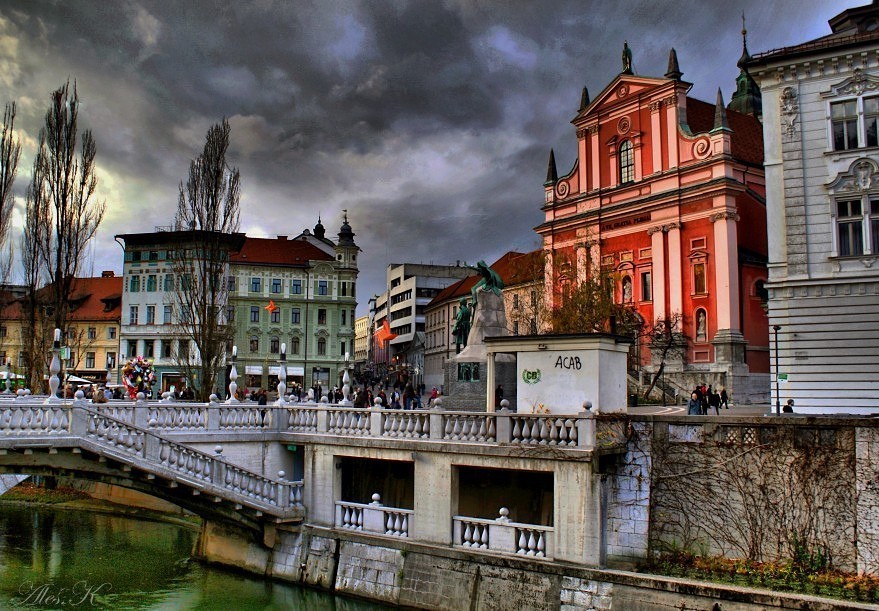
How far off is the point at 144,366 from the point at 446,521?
16.7 metres

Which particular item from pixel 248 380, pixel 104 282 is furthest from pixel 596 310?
pixel 104 282

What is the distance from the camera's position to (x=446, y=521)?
18438 millimetres

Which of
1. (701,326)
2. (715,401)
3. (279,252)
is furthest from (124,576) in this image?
(279,252)

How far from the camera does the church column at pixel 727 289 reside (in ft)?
143

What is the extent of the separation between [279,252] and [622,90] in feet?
127

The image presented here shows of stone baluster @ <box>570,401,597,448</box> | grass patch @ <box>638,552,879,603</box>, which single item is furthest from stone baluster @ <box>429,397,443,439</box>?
grass patch @ <box>638,552,879,603</box>

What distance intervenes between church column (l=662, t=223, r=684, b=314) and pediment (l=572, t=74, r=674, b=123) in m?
9.60

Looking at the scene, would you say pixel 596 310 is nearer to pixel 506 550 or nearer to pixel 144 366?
pixel 144 366

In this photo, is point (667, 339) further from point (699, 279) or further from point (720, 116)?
point (720, 116)

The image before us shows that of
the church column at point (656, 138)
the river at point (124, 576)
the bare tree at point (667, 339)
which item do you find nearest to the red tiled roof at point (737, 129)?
the church column at point (656, 138)

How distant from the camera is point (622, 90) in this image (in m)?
52.1

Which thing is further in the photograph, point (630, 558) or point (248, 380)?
point (248, 380)

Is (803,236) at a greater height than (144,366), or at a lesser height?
greater

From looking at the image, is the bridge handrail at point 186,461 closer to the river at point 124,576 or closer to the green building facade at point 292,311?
the river at point 124,576
